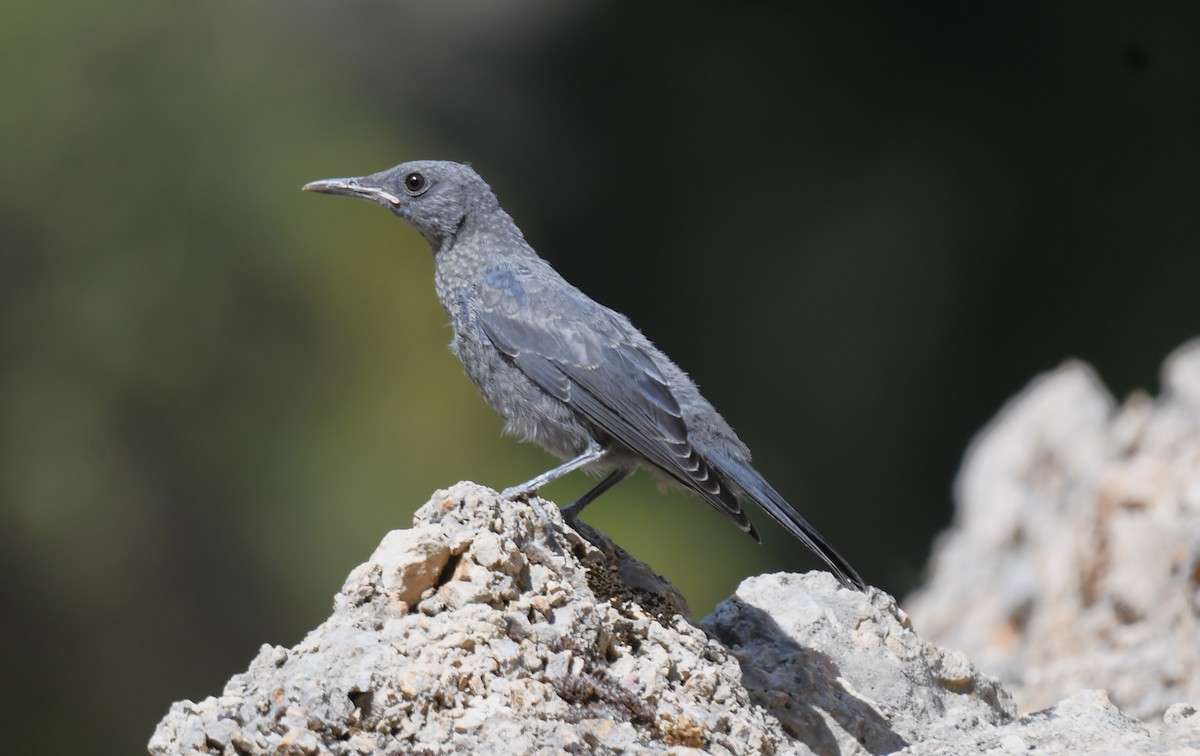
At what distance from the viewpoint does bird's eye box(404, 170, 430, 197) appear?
515 cm

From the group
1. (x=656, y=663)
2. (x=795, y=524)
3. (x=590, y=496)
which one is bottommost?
(x=656, y=663)

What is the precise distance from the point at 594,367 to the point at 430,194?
1.06m

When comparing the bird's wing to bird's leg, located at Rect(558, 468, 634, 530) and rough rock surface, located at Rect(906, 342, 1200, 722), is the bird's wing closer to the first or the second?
bird's leg, located at Rect(558, 468, 634, 530)

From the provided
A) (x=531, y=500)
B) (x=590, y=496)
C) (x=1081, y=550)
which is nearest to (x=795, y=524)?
(x=590, y=496)

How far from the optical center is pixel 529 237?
11.9m

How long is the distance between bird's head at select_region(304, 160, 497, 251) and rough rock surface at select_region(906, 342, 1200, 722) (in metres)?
3.05

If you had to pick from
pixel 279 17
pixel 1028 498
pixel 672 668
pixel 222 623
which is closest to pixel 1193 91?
pixel 1028 498

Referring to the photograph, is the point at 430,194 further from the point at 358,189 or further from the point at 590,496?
the point at 590,496

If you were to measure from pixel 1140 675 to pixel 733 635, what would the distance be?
82.3 inches

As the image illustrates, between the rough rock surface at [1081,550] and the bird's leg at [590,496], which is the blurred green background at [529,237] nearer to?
the rough rock surface at [1081,550]

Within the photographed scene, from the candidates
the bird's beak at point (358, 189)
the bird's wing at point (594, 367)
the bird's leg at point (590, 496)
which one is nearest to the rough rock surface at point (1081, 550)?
the bird's wing at point (594, 367)

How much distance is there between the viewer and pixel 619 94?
12883mm

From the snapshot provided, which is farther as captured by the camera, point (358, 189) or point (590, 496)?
point (358, 189)

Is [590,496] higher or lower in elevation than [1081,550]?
lower
